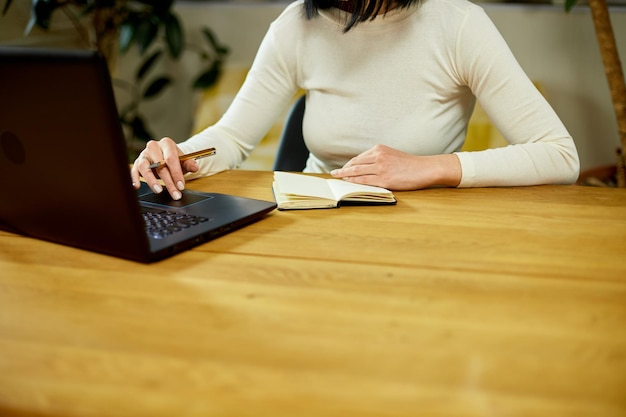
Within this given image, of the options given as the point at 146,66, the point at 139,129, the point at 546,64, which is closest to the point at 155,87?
the point at 146,66

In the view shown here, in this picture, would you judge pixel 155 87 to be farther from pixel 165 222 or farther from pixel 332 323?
pixel 332 323

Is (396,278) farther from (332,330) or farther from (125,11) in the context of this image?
(125,11)

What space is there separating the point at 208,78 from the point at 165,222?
2139mm

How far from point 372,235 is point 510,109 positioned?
1.66 ft

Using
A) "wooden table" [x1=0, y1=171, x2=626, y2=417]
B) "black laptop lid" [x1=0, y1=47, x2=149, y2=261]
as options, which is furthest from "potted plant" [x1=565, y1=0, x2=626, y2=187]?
"black laptop lid" [x1=0, y1=47, x2=149, y2=261]

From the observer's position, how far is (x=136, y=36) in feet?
9.59

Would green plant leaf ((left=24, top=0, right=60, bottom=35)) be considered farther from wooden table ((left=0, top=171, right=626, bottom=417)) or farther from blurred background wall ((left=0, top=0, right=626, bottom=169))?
wooden table ((left=0, top=171, right=626, bottom=417))

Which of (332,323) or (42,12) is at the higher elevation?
(42,12)

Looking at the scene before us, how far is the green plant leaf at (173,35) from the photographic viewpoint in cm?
292

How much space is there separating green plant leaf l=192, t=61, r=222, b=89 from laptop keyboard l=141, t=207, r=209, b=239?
202 cm

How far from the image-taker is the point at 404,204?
1.20 meters

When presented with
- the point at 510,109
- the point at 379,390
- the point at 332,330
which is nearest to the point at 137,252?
the point at 332,330

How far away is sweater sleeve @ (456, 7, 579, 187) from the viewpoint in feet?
4.23

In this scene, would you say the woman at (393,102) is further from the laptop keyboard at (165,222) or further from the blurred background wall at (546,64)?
the blurred background wall at (546,64)
